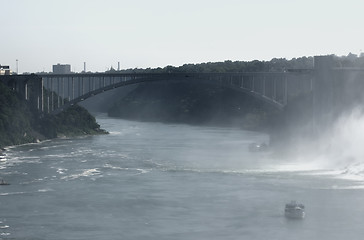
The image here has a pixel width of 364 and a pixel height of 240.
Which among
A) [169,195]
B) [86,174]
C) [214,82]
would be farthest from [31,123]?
[169,195]

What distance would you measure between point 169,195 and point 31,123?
131ft

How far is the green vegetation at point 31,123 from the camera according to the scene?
83812mm

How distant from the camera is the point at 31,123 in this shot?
90.4 metres

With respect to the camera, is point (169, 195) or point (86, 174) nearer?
point (169, 195)

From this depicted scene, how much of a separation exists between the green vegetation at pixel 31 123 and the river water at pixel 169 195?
518 centimetres

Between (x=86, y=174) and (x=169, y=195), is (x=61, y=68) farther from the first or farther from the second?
(x=169, y=195)

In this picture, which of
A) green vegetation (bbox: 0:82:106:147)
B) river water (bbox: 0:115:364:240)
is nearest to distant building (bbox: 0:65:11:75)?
green vegetation (bbox: 0:82:106:147)

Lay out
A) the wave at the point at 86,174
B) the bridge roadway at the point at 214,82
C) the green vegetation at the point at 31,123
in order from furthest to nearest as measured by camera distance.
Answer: the bridge roadway at the point at 214,82
the green vegetation at the point at 31,123
the wave at the point at 86,174

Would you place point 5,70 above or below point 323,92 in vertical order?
above

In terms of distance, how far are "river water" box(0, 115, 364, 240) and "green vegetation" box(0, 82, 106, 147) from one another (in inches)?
204

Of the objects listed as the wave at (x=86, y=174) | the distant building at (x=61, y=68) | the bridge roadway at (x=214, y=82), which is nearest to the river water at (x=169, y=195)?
the wave at (x=86, y=174)

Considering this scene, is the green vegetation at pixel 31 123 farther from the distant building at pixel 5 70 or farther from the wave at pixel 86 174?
the wave at pixel 86 174

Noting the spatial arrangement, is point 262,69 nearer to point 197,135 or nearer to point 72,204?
point 197,135

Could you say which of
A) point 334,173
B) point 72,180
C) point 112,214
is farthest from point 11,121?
point 112,214
